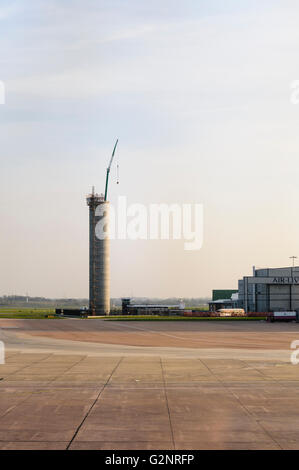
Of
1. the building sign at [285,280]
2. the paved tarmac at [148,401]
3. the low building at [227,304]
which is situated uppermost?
the building sign at [285,280]

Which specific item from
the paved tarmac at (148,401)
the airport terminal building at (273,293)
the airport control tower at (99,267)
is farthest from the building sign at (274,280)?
the paved tarmac at (148,401)

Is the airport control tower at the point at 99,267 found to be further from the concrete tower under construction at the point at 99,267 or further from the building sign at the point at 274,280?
the building sign at the point at 274,280

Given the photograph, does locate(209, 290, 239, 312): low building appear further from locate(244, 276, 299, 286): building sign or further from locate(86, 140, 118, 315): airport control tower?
locate(86, 140, 118, 315): airport control tower

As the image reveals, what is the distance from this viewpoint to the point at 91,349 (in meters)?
40.9

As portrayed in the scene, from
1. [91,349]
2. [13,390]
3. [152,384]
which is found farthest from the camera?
[91,349]

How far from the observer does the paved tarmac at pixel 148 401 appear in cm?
1453

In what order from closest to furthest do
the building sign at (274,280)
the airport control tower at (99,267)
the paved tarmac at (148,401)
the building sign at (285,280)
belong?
the paved tarmac at (148,401) < the building sign at (274,280) < the building sign at (285,280) < the airport control tower at (99,267)

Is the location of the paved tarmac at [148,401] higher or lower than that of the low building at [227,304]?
higher

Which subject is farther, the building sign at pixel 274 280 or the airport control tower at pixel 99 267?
the airport control tower at pixel 99 267

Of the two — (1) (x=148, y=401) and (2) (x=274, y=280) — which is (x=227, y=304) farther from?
(1) (x=148, y=401)

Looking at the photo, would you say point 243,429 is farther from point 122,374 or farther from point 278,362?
point 278,362

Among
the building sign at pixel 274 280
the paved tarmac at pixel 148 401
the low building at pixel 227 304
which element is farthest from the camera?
the low building at pixel 227 304

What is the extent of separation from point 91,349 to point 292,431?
27037 millimetres
